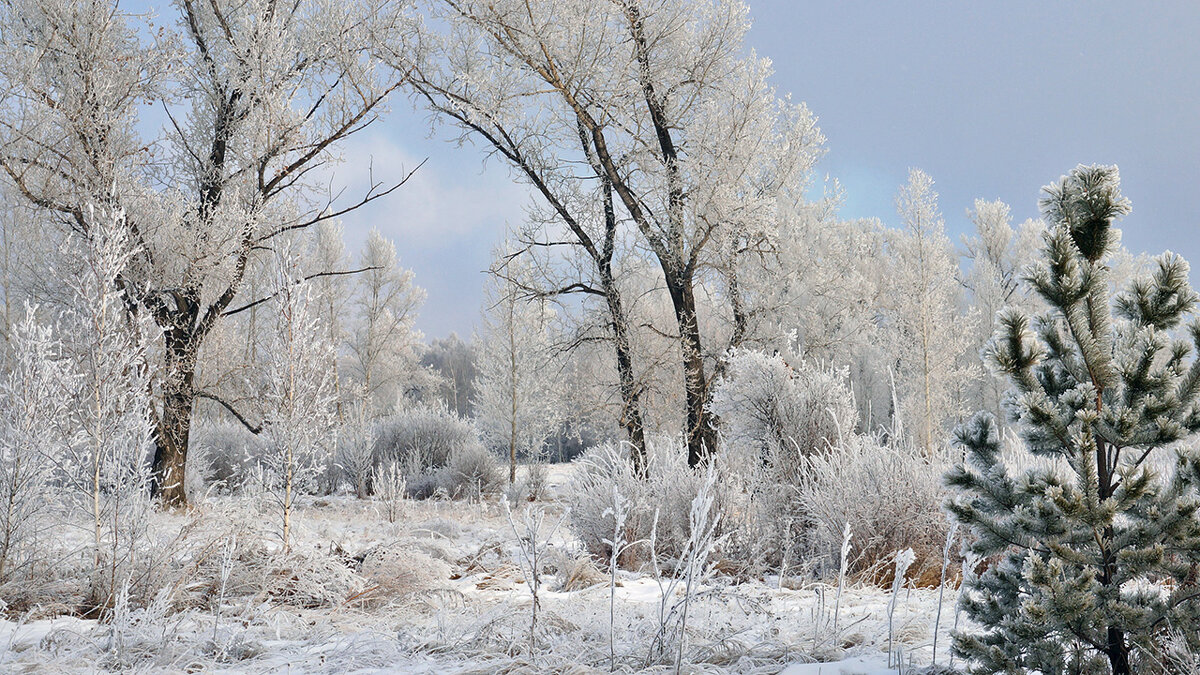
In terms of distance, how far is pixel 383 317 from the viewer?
23641 mm

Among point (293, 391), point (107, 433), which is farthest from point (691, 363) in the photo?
point (107, 433)

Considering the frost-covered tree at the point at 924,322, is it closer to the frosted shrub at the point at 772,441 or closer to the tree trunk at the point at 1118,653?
the frosted shrub at the point at 772,441

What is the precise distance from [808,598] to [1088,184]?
253cm

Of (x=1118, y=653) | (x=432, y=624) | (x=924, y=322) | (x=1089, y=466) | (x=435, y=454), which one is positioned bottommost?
(x=432, y=624)

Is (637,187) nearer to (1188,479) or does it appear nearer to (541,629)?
(541,629)

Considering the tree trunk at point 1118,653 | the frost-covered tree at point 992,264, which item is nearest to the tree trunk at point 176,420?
the tree trunk at point 1118,653

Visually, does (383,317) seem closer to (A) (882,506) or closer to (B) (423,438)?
(B) (423,438)

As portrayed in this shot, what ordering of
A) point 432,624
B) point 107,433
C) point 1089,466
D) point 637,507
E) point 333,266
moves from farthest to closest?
point 333,266, point 637,507, point 107,433, point 432,624, point 1089,466

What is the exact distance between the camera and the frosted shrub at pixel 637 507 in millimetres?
5320

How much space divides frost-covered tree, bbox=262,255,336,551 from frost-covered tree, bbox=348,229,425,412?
61.9ft

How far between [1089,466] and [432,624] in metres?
2.74

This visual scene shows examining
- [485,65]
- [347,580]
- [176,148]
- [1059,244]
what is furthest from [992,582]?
[176,148]

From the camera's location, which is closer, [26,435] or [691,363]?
[26,435]

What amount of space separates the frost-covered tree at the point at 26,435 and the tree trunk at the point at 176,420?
15.6 ft
